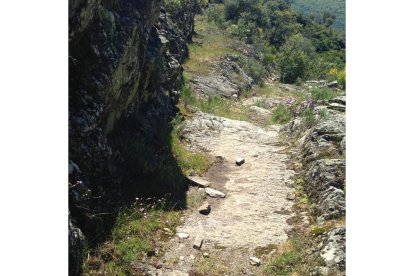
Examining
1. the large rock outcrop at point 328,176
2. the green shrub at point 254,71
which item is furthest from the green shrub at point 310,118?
the green shrub at point 254,71

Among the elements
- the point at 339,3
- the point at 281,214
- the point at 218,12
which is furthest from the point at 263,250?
the point at 339,3

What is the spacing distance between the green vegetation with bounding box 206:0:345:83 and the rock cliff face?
67.9 feet

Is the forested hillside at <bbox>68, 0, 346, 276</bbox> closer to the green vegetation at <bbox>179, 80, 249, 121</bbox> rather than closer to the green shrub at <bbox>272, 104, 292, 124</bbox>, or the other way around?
the green vegetation at <bbox>179, 80, 249, 121</bbox>

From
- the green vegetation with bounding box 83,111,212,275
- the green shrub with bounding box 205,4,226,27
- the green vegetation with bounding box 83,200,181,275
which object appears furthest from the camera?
the green shrub with bounding box 205,4,226,27

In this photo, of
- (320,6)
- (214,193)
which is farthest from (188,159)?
(320,6)

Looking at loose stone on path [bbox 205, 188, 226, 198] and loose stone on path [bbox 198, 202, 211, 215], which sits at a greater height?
loose stone on path [bbox 198, 202, 211, 215]

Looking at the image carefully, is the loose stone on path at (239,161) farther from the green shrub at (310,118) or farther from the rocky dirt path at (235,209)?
the green shrub at (310,118)

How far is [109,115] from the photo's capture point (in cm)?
1005

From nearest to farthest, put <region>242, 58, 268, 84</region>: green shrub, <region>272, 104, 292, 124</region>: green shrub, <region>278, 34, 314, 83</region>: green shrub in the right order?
1. <region>272, 104, 292, 124</region>: green shrub
2. <region>242, 58, 268, 84</region>: green shrub
3. <region>278, 34, 314, 83</region>: green shrub

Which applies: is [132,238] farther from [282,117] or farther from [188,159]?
[282,117]

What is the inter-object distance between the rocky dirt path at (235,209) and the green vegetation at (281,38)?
18.1 meters

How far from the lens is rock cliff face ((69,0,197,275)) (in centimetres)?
763

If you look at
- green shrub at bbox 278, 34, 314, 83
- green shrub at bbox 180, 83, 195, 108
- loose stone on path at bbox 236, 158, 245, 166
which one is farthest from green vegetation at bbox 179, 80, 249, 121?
green shrub at bbox 278, 34, 314, 83
